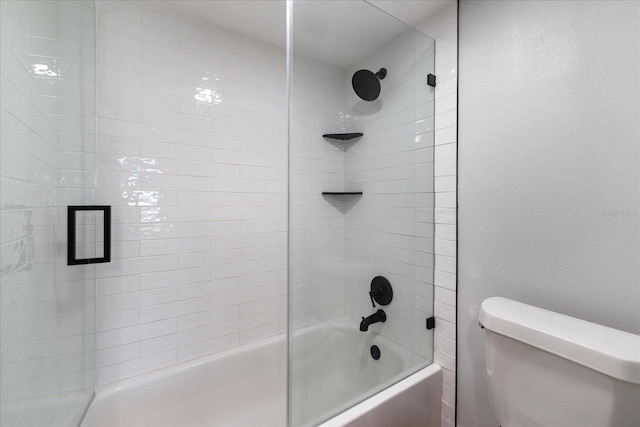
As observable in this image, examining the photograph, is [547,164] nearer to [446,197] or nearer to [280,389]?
[446,197]

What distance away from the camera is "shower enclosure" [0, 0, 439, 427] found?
95cm

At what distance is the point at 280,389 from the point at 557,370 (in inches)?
60.0

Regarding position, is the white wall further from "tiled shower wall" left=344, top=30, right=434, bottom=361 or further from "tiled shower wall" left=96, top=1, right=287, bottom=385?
"tiled shower wall" left=96, top=1, right=287, bottom=385

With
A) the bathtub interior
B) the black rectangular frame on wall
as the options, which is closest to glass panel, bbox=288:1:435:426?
the bathtub interior

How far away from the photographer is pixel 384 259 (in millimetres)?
1357

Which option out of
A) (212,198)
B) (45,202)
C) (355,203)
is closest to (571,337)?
(355,203)

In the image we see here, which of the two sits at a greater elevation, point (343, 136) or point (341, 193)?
point (343, 136)

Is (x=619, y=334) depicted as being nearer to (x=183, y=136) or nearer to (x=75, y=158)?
(x=183, y=136)

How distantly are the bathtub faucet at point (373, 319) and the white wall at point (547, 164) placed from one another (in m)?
0.41

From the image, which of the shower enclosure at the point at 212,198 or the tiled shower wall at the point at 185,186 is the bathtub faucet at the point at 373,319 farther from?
the tiled shower wall at the point at 185,186

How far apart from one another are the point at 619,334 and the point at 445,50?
142 centimetres

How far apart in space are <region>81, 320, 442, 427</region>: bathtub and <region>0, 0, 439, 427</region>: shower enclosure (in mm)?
14

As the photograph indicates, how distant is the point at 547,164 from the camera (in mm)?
1073

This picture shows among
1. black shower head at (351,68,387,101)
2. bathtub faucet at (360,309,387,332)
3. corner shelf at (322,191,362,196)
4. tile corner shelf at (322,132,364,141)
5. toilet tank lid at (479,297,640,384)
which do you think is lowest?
bathtub faucet at (360,309,387,332)
